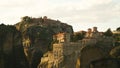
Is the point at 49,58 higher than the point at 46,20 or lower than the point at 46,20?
lower

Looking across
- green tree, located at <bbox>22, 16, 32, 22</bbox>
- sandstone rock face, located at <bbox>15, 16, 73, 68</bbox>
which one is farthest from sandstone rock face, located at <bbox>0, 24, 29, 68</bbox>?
→ green tree, located at <bbox>22, 16, 32, 22</bbox>

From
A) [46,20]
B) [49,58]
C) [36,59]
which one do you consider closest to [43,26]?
[46,20]

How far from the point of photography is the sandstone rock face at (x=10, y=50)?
156 ft

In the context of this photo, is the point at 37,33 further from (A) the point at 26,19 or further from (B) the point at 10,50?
(B) the point at 10,50

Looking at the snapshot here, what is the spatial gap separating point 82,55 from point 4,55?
39515mm

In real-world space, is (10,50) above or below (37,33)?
below

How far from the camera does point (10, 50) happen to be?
48.7 m

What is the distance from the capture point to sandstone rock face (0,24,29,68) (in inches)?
1866

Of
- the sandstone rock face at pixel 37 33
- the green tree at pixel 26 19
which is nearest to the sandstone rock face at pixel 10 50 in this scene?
the sandstone rock face at pixel 37 33

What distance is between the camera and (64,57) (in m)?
81.2

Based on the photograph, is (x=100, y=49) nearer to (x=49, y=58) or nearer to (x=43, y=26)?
(x=49, y=58)

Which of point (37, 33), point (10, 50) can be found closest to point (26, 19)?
point (37, 33)

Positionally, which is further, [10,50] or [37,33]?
[37,33]

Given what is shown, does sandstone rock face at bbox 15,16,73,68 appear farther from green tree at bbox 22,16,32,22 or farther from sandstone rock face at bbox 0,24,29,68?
sandstone rock face at bbox 0,24,29,68
